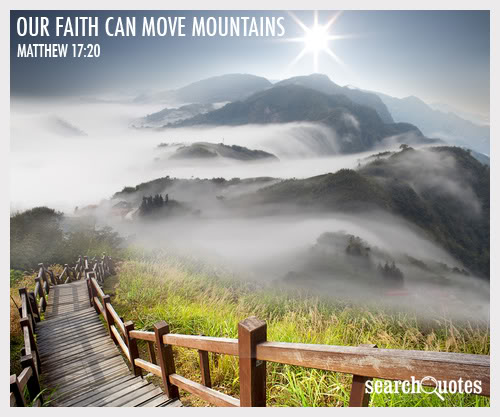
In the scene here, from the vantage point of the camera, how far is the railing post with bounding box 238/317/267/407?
1.18 m

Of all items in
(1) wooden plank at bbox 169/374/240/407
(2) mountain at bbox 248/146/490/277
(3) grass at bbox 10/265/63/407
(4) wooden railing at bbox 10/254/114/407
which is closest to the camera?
(1) wooden plank at bbox 169/374/240/407

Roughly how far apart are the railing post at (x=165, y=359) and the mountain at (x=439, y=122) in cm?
607

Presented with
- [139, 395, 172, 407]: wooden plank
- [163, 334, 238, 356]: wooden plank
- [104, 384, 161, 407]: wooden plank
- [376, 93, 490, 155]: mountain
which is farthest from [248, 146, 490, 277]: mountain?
[163, 334, 238, 356]: wooden plank

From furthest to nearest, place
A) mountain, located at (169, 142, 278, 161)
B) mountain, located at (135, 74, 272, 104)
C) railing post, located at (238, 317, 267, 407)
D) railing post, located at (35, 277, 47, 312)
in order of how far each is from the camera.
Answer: mountain, located at (169, 142, 278, 161)
mountain, located at (135, 74, 272, 104)
railing post, located at (35, 277, 47, 312)
railing post, located at (238, 317, 267, 407)

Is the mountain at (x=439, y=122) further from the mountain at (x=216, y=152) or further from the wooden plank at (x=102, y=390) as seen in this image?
the wooden plank at (x=102, y=390)

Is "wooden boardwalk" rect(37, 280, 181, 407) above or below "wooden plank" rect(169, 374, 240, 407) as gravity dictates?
below

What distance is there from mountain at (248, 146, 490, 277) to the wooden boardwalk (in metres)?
3.97

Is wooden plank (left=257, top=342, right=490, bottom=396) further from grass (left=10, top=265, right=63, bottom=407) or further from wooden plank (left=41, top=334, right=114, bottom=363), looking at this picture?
grass (left=10, top=265, right=63, bottom=407)

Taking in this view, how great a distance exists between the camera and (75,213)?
201 inches

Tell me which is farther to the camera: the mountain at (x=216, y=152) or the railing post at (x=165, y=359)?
the mountain at (x=216, y=152)

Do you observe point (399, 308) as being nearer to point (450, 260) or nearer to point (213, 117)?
point (450, 260)

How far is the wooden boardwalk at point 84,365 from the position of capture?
261 cm

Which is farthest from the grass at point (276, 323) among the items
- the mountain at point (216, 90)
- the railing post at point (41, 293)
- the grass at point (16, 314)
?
the mountain at point (216, 90)

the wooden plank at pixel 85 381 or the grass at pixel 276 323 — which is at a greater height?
the grass at pixel 276 323
